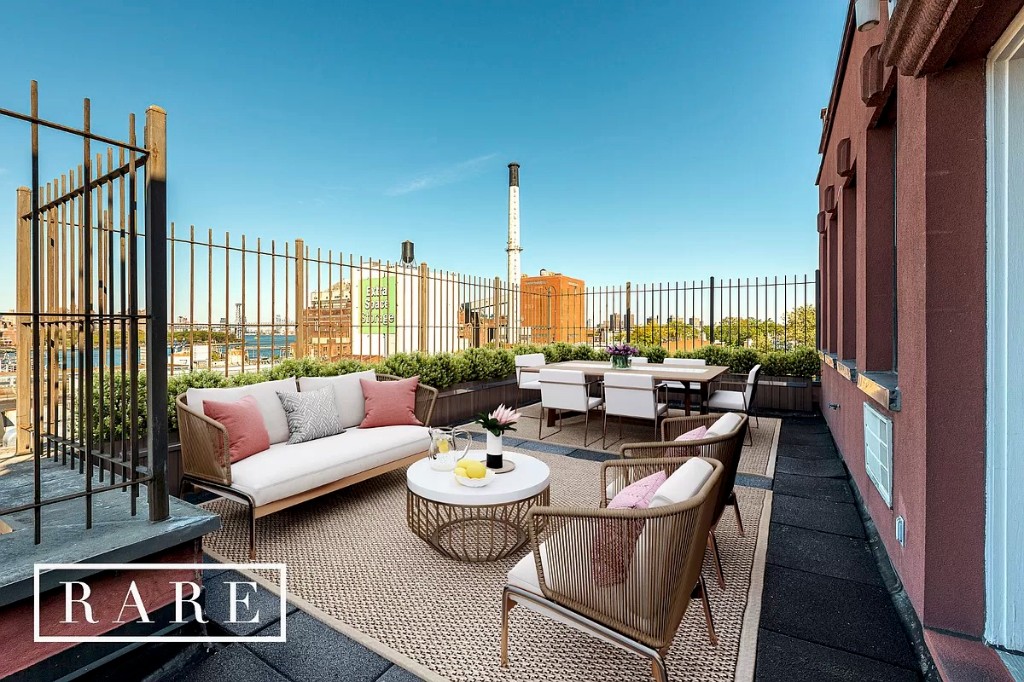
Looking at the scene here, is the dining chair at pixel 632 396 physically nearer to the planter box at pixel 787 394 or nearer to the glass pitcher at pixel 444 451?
the glass pitcher at pixel 444 451

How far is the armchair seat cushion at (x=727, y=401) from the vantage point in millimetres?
4951

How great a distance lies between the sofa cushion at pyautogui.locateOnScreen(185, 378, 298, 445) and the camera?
3.07 m

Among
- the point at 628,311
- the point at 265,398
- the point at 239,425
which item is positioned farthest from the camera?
the point at 628,311

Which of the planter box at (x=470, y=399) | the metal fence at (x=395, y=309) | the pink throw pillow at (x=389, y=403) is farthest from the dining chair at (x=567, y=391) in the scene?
the metal fence at (x=395, y=309)

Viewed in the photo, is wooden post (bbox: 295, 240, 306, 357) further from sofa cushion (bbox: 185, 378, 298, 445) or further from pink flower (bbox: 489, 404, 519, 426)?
pink flower (bbox: 489, 404, 519, 426)

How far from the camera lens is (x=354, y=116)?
774 centimetres

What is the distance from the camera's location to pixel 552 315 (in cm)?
1022

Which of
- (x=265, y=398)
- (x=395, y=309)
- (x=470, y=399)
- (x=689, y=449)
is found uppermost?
(x=395, y=309)

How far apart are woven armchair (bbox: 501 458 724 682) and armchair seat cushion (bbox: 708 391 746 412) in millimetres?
3856

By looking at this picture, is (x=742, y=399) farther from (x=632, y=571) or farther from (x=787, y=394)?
(x=632, y=571)

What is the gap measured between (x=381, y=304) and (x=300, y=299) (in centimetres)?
132

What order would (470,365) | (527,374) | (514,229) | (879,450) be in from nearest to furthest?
(879,450) → (470,365) → (527,374) → (514,229)

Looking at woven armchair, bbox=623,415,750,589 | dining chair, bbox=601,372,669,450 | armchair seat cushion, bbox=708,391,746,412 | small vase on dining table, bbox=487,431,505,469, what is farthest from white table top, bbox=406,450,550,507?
armchair seat cushion, bbox=708,391,746,412

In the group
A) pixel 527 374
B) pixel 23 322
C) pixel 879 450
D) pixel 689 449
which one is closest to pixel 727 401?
pixel 879 450
